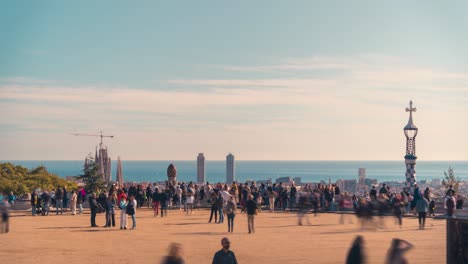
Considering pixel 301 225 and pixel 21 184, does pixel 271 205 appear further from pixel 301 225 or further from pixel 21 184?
pixel 21 184

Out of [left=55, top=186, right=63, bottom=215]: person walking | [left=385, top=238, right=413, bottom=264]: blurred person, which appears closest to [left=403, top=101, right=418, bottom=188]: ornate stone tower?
[left=55, top=186, right=63, bottom=215]: person walking

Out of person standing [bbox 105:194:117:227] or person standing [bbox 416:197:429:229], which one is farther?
person standing [bbox 105:194:117:227]

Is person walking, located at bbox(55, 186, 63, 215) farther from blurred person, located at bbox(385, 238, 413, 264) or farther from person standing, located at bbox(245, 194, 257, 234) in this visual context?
blurred person, located at bbox(385, 238, 413, 264)

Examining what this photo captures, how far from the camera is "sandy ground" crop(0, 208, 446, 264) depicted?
74.1 feet

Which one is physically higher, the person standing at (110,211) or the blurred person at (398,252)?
the blurred person at (398,252)

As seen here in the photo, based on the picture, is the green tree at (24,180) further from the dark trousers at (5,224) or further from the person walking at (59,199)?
the dark trousers at (5,224)

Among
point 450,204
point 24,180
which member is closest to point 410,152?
point 450,204

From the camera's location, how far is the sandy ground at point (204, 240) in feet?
74.1

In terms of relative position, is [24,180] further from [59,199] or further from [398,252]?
[398,252]

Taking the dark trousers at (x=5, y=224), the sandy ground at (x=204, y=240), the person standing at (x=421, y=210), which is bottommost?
the sandy ground at (x=204, y=240)

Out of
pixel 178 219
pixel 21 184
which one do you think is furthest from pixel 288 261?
pixel 21 184

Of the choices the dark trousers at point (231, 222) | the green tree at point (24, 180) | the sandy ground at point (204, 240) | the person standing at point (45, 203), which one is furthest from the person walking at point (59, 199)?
the green tree at point (24, 180)

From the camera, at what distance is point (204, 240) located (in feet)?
88.5

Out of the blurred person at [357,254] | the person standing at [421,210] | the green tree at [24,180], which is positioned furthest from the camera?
the green tree at [24,180]
